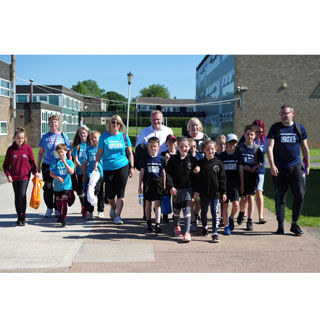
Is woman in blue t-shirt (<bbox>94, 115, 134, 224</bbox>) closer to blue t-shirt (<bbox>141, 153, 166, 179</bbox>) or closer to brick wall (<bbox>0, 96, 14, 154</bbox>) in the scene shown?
blue t-shirt (<bbox>141, 153, 166, 179</bbox>)

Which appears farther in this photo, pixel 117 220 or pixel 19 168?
pixel 117 220

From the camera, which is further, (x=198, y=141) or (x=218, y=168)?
Result: (x=198, y=141)

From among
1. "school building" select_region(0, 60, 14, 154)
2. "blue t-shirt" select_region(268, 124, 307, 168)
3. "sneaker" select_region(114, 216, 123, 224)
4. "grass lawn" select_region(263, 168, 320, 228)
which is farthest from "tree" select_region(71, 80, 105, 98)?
"blue t-shirt" select_region(268, 124, 307, 168)

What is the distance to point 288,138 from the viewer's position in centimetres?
664

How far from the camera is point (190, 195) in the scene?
650cm

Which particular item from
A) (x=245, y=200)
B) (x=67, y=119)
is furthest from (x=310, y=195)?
(x=67, y=119)

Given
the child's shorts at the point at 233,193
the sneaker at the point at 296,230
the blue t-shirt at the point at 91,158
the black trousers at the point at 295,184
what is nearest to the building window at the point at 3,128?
the blue t-shirt at the point at 91,158

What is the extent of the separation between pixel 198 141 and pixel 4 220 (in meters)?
3.84

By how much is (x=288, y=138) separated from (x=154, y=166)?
7.07ft

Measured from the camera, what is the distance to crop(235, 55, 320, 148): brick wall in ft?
108

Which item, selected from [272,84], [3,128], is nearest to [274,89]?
[272,84]

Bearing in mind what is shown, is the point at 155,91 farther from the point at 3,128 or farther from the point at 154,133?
the point at 154,133

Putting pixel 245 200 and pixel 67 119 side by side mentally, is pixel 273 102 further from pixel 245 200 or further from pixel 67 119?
pixel 67 119
